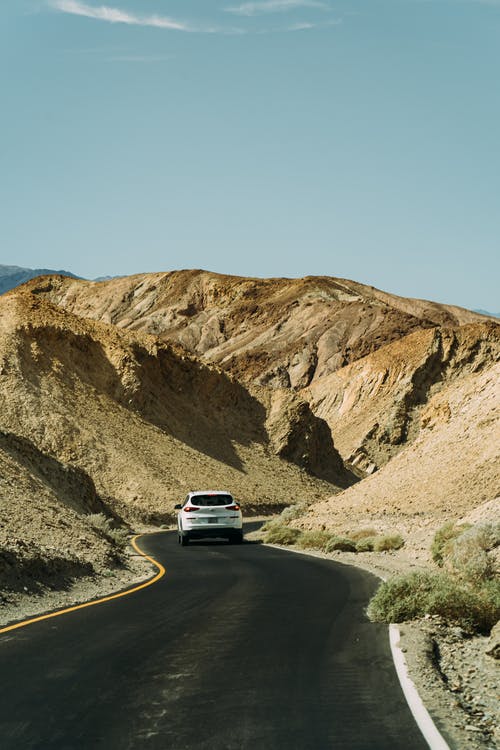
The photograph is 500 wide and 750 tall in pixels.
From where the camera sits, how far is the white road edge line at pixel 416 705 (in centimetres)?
612

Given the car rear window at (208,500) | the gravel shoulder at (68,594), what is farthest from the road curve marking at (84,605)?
the car rear window at (208,500)

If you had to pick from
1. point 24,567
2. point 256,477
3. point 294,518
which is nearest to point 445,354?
point 256,477

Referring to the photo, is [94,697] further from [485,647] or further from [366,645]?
[485,647]

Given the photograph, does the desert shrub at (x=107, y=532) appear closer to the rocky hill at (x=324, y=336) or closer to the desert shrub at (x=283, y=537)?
the desert shrub at (x=283, y=537)

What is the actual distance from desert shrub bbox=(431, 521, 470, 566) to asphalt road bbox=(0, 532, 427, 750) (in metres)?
7.37

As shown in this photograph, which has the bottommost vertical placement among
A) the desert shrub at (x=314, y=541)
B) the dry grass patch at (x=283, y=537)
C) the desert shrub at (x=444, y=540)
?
the dry grass patch at (x=283, y=537)

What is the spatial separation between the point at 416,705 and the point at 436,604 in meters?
4.80

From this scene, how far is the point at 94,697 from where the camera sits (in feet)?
24.1

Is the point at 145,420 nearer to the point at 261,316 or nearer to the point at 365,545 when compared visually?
Answer: the point at 365,545

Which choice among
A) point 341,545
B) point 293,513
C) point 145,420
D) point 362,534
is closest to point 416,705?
point 341,545

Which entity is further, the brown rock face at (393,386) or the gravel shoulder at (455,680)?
the brown rock face at (393,386)

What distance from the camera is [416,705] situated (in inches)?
283

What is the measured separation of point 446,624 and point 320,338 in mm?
111551

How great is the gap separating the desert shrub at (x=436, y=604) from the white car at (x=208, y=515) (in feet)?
58.1
